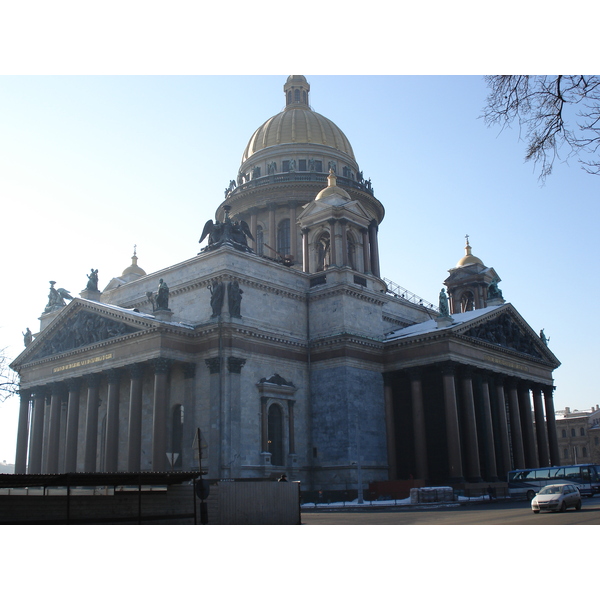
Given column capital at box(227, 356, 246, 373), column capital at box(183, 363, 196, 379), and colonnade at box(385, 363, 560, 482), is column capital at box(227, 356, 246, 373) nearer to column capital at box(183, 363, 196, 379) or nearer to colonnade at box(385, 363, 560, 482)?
column capital at box(183, 363, 196, 379)

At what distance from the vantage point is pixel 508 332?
2213 inches

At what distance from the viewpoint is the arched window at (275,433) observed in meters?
46.6

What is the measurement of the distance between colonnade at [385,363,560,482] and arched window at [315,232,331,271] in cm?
1039

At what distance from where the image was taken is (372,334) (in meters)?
51.4

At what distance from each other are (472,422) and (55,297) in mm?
35630

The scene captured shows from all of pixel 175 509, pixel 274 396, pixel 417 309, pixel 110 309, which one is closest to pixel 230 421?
pixel 274 396

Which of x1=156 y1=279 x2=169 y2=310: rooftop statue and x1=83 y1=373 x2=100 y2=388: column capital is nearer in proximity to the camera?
x1=156 y1=279 x2=169 y2=310: rooftop statue

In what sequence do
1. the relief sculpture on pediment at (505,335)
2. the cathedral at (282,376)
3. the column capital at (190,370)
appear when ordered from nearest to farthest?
the cathedral at (282,376)
the column capital at (190,370)
the relief sculpture on pediment at (505,335)

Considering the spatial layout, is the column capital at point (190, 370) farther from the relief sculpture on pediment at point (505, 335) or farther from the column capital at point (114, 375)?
the relief sculpture on pediment at point (505, 335)

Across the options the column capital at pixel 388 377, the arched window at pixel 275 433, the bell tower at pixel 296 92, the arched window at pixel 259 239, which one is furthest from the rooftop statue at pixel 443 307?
the bell tower at pixel 296 92

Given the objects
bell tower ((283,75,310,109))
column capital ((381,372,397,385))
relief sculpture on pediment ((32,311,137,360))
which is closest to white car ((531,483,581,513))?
column capital ((381,372,397,385))

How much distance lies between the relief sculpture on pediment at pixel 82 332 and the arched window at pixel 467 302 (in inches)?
1322

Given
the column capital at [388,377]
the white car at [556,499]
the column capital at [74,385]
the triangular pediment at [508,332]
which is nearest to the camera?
the white car at [556,499]

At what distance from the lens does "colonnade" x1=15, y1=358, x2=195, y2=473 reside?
142 ft
